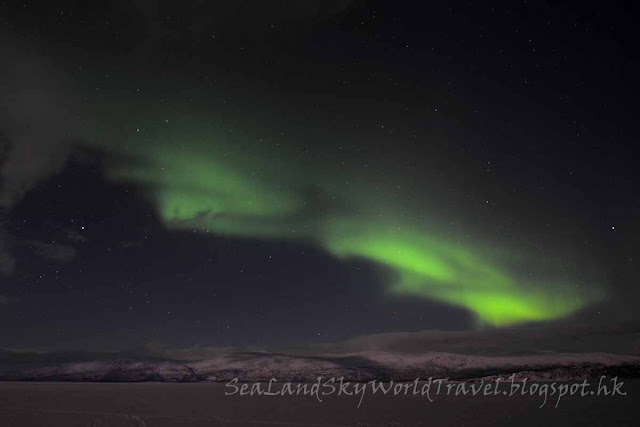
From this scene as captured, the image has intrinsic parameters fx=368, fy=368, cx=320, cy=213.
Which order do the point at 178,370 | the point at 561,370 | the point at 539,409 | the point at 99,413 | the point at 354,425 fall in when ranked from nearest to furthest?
the point at 354,425
the point at 99,413
the point at 539,409
the point at 561,370
the point at 178,370

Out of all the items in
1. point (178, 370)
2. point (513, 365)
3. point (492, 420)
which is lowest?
point (178, 370)

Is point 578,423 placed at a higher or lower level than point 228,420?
higher

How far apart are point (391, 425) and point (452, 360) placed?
651 ft

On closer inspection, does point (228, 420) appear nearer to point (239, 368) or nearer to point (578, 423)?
point (578, 423)

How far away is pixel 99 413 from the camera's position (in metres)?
28.2

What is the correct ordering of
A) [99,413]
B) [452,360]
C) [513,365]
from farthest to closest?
1. [452,360]
2. [513,365]
3. [99,413]

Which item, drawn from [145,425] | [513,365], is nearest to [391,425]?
[145,425]

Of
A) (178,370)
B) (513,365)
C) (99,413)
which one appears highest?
(99,413)

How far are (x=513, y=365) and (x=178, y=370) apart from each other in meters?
150

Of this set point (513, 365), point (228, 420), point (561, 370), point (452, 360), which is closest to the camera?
point (228, 420)

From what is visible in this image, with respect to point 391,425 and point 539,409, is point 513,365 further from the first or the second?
point 391,425

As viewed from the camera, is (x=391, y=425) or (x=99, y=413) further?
(x=99, y=413)

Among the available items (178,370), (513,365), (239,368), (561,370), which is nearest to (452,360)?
(513,365)

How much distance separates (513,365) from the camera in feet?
518
